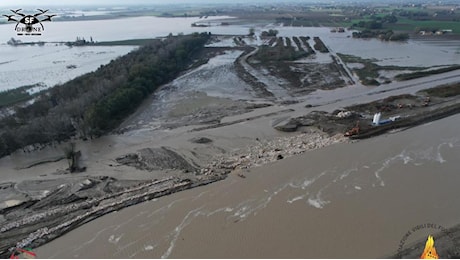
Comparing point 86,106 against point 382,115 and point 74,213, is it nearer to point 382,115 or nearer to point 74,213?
point 74,213

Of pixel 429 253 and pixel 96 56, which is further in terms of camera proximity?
pixel 96 56

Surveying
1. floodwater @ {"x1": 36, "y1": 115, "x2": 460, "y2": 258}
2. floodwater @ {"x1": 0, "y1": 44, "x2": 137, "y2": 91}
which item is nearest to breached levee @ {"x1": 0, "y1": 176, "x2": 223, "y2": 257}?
floodwater @ {"x1": 36, "y1": 115, "x2": 460, "y2": 258}

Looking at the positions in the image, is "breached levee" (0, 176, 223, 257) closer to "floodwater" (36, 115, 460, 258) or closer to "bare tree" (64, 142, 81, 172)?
"floodwater" (36, 115, 460, 258)

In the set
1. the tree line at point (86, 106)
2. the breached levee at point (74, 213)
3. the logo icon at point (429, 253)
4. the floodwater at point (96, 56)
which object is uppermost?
the floodwater at point (96, 56)

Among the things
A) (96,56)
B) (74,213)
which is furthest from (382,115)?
(96,56)

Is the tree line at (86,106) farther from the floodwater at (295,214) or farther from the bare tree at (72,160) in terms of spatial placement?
the floodwater at (295,214)

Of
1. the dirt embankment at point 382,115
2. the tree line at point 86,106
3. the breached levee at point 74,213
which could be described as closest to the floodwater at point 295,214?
the breached levee at point 74,213
